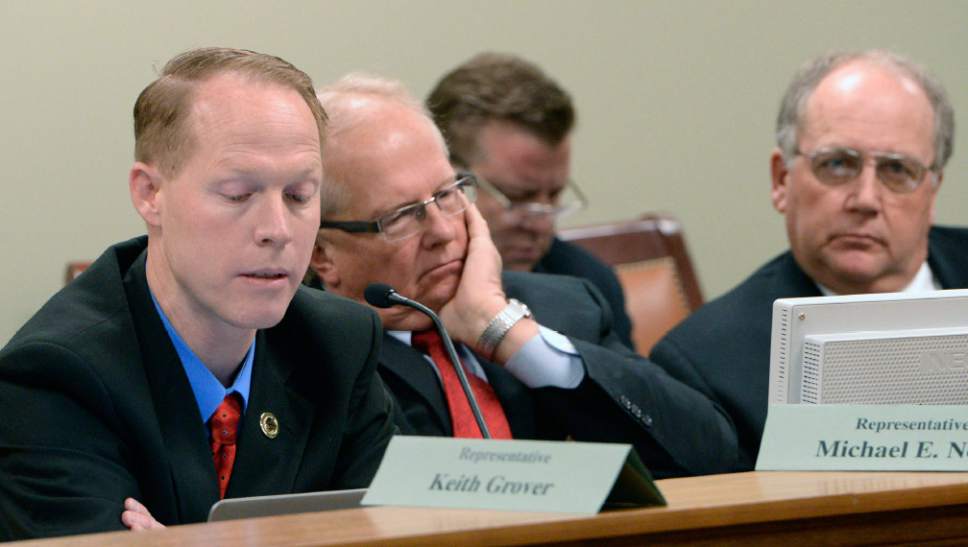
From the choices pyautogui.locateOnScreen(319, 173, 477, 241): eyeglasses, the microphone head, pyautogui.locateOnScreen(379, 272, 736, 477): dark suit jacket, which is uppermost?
pyautogui.locateOnScreen(319, 173, 477, 241): eyeglasses

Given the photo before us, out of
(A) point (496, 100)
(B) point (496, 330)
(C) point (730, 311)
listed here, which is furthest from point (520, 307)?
(A) point (496, 100)

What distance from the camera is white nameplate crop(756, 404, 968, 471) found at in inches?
68.6

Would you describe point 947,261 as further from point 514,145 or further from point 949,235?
point 514,145

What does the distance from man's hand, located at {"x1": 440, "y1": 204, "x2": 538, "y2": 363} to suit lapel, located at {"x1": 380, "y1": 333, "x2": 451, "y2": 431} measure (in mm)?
108

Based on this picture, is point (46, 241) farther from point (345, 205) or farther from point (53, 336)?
point (53, 336)

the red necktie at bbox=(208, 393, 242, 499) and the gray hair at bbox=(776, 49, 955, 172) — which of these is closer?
the red necktie at bbox=(208, 393, 242, 499)

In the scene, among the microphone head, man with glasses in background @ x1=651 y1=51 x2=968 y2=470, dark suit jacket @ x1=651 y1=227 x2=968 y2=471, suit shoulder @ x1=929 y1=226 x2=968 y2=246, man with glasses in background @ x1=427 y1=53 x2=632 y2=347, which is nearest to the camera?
the microphone head

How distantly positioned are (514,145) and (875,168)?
119 centimetres

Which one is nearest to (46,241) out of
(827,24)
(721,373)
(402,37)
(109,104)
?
(109,104)

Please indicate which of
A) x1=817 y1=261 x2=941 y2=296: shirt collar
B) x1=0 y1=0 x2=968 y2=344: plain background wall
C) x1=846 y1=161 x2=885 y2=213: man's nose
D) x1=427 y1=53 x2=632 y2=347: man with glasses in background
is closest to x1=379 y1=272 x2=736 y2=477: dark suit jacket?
x1=817 y1=261 x2=941 y2=296: shirt collar

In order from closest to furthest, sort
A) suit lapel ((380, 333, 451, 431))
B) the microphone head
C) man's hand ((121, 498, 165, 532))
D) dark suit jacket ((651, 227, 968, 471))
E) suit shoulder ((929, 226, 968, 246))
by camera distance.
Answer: man's hand ((121, 498, 165, 532)) → the microphone head → suit lapel ((380, 333, 451, 431)) → dark suit jacket ((651, 227, 968, 471)) → suit shoulder ((929, 226, 968, 246))

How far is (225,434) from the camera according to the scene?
6.53ft

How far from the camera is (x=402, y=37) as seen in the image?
166 inches

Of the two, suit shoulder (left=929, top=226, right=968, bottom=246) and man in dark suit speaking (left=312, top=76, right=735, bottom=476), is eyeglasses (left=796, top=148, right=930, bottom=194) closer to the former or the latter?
suit shoulder (left=929, top=226, right=968, bottom=246)
